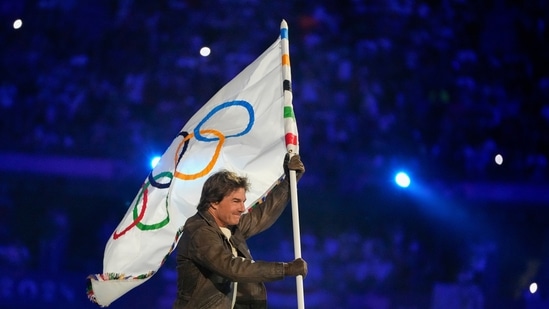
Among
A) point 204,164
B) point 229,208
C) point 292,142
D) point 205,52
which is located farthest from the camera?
point 205,52

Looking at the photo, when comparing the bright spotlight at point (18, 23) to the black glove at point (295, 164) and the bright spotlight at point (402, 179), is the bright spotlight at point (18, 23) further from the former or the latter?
the black glove at point (295, 164)

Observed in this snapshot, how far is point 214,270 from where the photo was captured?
3086 mm

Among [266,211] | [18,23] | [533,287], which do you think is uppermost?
[18,23]

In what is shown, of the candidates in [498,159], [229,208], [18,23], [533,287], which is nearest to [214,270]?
[229,208]

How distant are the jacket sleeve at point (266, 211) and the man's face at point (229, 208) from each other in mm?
361

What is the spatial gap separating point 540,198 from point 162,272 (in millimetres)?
3866

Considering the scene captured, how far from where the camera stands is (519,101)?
7980mm

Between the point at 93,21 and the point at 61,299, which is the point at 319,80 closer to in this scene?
the point at 93,21

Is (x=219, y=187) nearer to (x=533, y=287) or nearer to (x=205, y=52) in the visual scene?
(x=205, y=52)

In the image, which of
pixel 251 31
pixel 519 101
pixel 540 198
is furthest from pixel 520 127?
pixel 251 31

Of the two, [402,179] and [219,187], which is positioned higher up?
[402,179]

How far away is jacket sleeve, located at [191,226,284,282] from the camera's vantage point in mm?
3029

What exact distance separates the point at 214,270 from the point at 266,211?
27.7 inches

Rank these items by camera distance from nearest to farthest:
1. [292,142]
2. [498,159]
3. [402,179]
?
[292,142], [402,179], [498,159]
